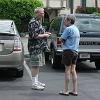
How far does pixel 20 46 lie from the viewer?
11.1m

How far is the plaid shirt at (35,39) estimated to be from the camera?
10023 mm

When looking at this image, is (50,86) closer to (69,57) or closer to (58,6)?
(69,57)

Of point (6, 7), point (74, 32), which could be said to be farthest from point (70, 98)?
point (6, 7)

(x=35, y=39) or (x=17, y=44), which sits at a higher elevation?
(x=35, y=39)

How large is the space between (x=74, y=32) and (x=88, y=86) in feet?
5.83

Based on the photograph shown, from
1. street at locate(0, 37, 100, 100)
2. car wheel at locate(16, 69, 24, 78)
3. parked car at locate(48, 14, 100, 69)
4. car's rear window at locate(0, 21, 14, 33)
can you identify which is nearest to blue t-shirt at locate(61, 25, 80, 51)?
street at locate(0, 37, 100, 100)

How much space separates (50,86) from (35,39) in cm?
130

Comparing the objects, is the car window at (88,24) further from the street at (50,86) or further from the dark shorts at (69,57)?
the dark shorts at (69,57)

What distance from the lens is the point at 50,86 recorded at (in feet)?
35.1

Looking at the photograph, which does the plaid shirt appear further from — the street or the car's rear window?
the car's rear window

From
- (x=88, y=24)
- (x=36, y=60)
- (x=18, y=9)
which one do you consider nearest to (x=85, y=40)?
(x=88, y=24)

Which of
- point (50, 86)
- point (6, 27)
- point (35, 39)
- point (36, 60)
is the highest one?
point (6, 27)

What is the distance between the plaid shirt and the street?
2.90 feet

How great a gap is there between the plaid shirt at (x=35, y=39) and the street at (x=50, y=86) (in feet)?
2.90
